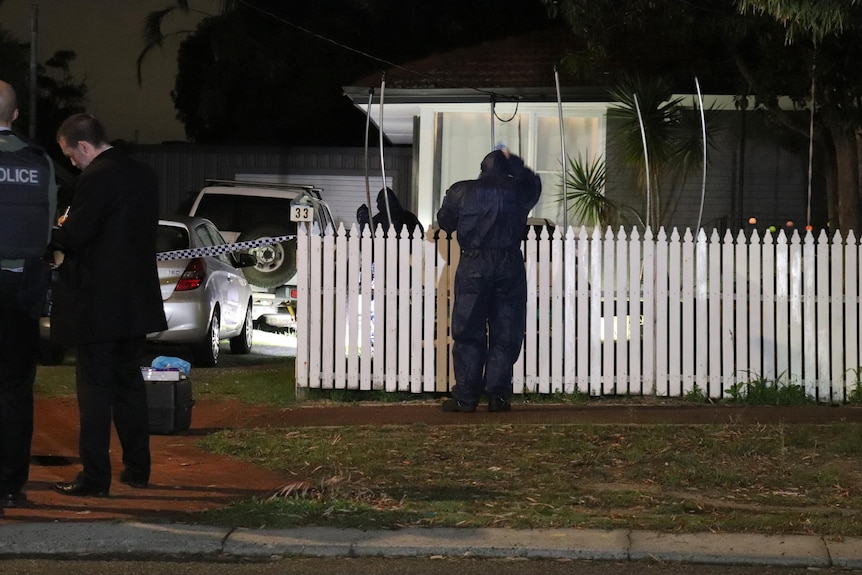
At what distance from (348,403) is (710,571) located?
5.22 meters

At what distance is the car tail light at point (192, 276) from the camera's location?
40.5 ft

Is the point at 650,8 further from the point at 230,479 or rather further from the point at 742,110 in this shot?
the point at 230,479

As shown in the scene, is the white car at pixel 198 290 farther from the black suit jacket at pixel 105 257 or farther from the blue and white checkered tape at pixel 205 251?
the black suit jacket at pixel 105 257

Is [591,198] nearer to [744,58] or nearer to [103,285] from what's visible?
[744,58]

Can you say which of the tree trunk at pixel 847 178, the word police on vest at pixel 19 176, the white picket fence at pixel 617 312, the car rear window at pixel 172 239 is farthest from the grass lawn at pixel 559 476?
the tree trunk at pixel 847 178

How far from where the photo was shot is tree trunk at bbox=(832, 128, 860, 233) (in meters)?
13.1

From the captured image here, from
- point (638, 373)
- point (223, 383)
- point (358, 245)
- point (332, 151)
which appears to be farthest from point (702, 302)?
point (332, 151)

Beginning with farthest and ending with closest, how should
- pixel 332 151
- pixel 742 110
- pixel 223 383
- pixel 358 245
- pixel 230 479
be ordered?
1. pixel 332 151
2. pixel 742 110
3. pixel 223 383
4. pixel 358 245
5. pixel 230 479

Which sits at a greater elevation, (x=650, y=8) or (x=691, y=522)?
(x=650, y=8)

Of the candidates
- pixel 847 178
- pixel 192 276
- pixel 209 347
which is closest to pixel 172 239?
pixel 192 276

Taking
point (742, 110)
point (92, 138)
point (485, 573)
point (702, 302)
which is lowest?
point (485, 573)

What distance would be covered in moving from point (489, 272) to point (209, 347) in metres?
4.54

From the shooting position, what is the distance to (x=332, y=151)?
2450 cm

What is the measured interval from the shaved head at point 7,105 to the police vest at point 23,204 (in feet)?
0.66
